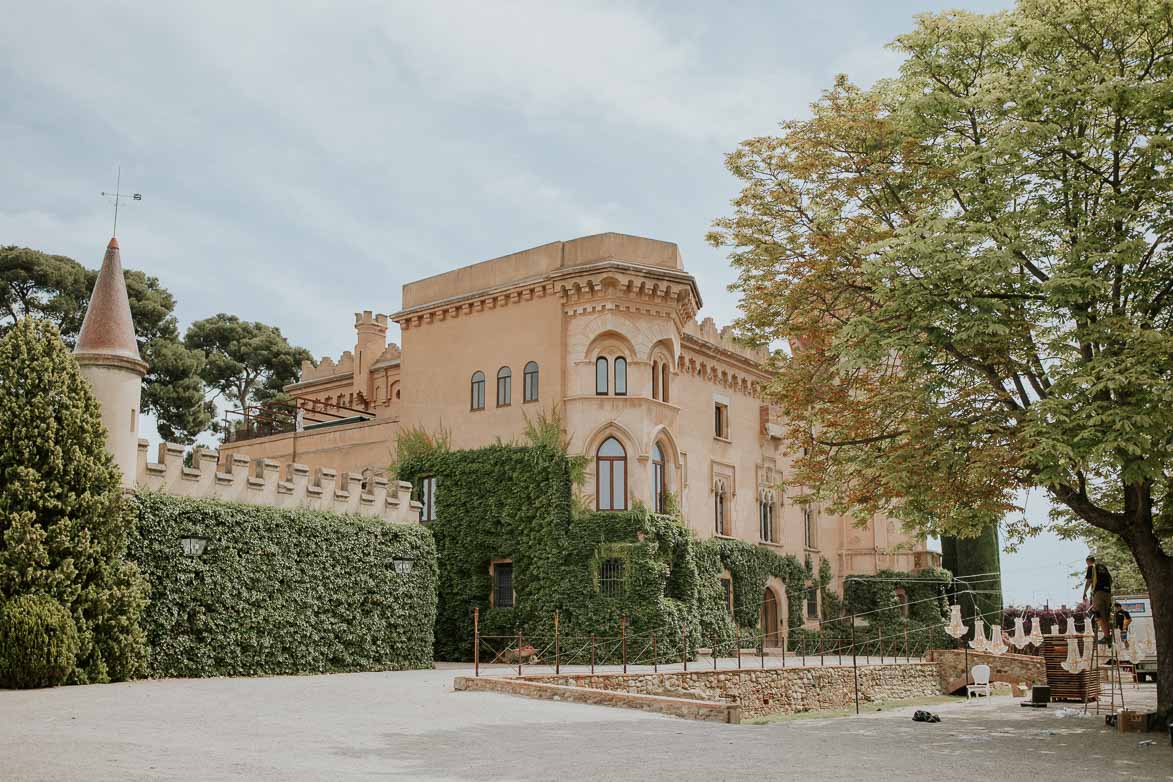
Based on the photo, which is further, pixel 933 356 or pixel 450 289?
pixel 450 289

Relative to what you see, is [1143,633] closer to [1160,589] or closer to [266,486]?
[1160,589]

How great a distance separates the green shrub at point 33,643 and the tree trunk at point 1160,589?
1714 cm

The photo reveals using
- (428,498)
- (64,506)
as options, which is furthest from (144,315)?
(64,506)

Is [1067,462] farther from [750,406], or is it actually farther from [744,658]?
[750,406]

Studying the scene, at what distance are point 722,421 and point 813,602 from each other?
26.8 ft

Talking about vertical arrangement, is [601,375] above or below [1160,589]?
above

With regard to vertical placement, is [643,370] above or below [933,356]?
above

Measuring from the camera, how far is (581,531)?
28.4 m

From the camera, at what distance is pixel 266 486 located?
2366 cm

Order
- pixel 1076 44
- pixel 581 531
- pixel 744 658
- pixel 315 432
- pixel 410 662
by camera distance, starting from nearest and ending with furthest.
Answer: pixel 1076 44 → pixel 410 662 → pixel 581 531 → pixel 744 658 → pixel 315 432

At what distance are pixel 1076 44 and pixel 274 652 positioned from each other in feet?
62.2

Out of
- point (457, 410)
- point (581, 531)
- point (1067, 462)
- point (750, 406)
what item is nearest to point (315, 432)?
point (457, 410)

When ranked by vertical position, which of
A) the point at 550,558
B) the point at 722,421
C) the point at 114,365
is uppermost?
the point at 722,421

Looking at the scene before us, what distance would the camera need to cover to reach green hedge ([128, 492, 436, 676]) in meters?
20.7
